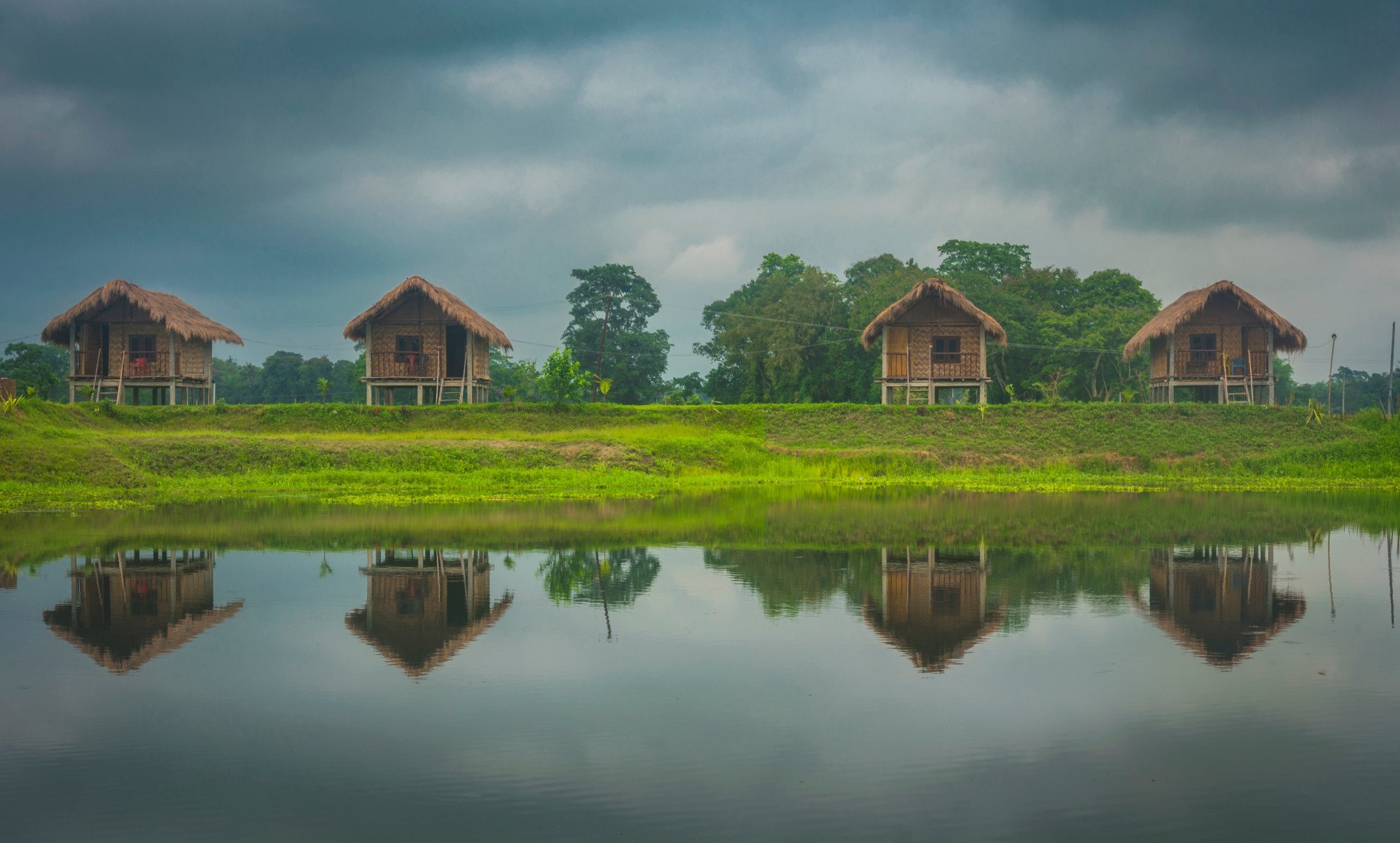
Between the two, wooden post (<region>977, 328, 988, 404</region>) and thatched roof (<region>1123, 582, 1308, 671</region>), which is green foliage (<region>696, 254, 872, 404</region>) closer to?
wooden post (<region>977, 328, 988, 404</region>)

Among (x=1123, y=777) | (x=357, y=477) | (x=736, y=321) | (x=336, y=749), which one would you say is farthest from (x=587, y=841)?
(x=736, y=321)

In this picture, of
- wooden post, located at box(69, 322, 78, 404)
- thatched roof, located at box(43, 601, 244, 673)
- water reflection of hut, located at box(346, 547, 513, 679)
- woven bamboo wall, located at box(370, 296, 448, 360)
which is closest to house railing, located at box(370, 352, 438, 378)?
woven bamboo wall, located at box(370, 296, 448, 360)

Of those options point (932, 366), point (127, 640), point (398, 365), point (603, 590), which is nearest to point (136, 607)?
point (127, 640)

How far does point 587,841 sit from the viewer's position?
17.8ft

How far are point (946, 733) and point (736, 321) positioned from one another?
48.5 meters

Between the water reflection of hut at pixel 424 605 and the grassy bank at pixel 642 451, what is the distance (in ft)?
28.4

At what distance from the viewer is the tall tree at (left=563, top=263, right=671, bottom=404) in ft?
192

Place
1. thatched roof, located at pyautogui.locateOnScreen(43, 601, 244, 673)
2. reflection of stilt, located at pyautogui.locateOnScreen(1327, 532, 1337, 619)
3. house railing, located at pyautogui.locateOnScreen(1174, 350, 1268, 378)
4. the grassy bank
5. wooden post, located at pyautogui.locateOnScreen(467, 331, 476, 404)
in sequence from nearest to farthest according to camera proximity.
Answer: thatched roof, located at pyautogui.locateOnScreen(43, 601, 244, 673) < reflection of stilt, located at pyautogui.locateOnScreen(1327, 532, 1337, 619) < the grassy bank < house railing, located at pyautogui.locateOnScreen(1174, 350, 1268, 378) < wooden post, located at pyautogui.locateOnScreen(467, 331, 476, 404)

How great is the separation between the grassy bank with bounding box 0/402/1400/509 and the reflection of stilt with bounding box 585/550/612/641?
8.98 meters

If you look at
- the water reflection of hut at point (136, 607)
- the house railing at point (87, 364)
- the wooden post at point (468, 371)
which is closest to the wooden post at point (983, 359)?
the wooden post at point (468, 371)

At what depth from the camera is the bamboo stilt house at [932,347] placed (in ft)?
129

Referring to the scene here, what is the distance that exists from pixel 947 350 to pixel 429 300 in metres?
19.4

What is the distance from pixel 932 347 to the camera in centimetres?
3962

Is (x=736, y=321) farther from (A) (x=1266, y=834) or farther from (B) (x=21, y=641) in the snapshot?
(A) (x=1266, y=834)
